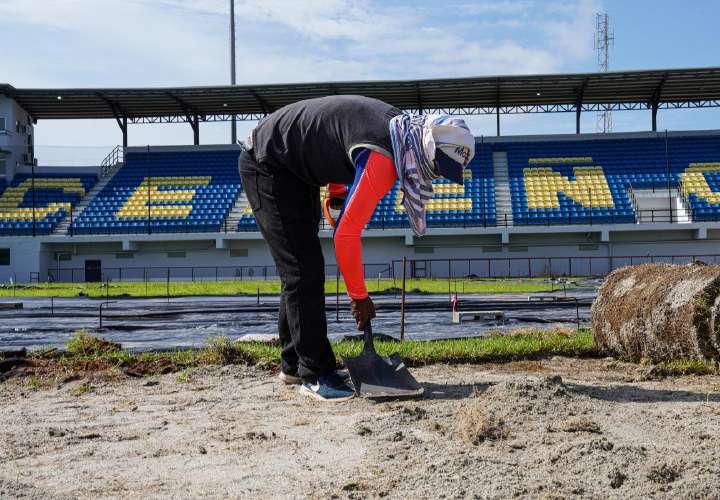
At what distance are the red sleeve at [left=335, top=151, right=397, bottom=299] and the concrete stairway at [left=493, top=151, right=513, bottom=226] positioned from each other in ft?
101

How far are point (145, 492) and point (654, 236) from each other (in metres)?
36.0

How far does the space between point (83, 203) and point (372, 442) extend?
38276mm

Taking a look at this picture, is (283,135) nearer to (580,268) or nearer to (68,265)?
(580,268)

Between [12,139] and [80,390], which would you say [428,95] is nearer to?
[12,139]

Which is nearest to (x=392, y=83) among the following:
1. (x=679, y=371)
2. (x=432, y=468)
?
(x=679, y=371)

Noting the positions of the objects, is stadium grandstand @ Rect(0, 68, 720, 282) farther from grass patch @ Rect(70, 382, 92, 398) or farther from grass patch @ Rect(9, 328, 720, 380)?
grass patch @ Rect(70, 382, 92, 398)

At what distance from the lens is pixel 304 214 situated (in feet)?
17.2

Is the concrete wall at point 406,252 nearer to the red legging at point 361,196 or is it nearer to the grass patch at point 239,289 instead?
the grass patch at point 239,289

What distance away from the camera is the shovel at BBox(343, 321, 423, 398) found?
479cm

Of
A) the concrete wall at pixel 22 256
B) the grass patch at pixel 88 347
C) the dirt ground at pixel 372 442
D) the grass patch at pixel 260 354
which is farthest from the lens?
the concrete wall at pixel 22 256

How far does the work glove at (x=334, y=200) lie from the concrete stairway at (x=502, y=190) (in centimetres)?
3015

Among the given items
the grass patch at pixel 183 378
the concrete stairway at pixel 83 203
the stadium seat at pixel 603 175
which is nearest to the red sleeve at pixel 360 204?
the grass patch at pixel 183 378

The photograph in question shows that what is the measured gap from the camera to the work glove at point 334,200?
5.48m

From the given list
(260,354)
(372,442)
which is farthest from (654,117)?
(372,442)
